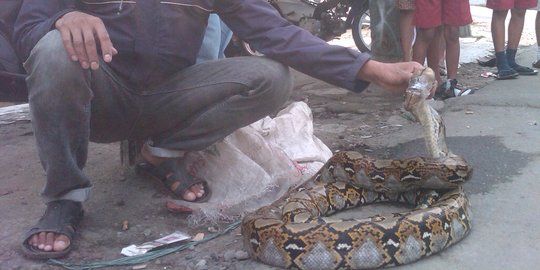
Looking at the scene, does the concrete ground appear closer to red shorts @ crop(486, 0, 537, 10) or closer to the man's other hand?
the man's other hand

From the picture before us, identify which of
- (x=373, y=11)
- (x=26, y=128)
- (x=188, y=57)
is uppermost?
(x=188, y=57)

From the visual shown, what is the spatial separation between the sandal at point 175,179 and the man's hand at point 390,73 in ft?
3.64

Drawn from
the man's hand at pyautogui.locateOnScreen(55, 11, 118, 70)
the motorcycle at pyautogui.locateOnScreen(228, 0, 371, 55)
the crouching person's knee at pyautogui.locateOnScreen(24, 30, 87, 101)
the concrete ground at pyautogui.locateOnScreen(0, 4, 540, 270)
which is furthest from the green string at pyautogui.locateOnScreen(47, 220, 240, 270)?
the motorcycle at pyautogui.locateOnScreen(228, 0, 371, 55)

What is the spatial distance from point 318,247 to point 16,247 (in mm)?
1470

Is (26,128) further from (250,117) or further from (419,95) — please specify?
(419,95)

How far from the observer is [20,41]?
3.20 m

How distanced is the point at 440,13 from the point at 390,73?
3741 millimetres

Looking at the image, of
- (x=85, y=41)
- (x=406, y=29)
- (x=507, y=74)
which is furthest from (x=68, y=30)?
(x=507, y=74)

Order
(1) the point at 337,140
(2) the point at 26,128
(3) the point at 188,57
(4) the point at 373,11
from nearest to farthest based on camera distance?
(3) the point at 188,57 < (1) the point at 337,140 < (2) the point at 26,128 < (4) the point at 373,11

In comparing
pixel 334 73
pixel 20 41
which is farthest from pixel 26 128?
pixel 334 73

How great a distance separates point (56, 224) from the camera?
3.07 metres

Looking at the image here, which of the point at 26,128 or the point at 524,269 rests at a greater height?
the point at 524,269

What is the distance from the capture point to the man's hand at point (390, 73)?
2965 millimetres

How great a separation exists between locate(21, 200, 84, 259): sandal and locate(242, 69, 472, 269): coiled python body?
847 mm
